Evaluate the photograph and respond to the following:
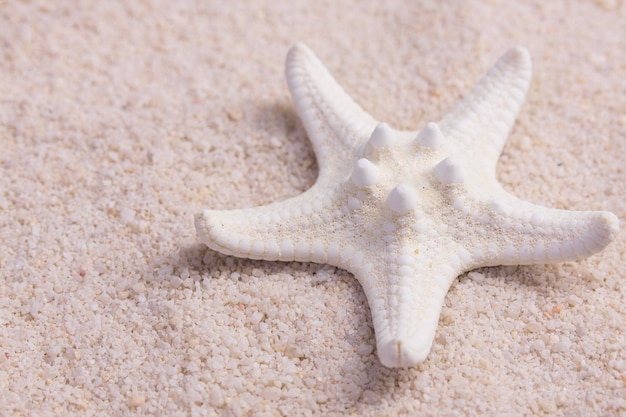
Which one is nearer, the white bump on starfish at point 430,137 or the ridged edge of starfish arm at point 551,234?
the ridged edge of starfish arm at point 551,234

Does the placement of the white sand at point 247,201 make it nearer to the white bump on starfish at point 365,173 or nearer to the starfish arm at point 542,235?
the starfish arm at point 542,235

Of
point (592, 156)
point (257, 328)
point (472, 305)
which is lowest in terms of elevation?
point (257, 328)

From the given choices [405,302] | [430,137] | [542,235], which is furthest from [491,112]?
[405,302]

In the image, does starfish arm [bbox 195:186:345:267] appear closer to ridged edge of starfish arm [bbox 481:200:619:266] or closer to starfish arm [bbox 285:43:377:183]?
starfish arm [bbox 285:43:377:183]

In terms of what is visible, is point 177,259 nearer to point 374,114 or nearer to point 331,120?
point 331,120

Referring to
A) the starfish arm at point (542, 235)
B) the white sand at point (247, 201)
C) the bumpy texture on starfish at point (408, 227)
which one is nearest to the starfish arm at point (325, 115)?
the bumpy texture on starfish at point (408, 227)

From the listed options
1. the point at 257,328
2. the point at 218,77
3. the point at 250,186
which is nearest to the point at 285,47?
the point at 218,77

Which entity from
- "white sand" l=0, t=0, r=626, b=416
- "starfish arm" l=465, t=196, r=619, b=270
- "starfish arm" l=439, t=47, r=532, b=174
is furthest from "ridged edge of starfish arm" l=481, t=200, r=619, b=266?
"starfish arm" l=439, t=47, r=532, b=174
